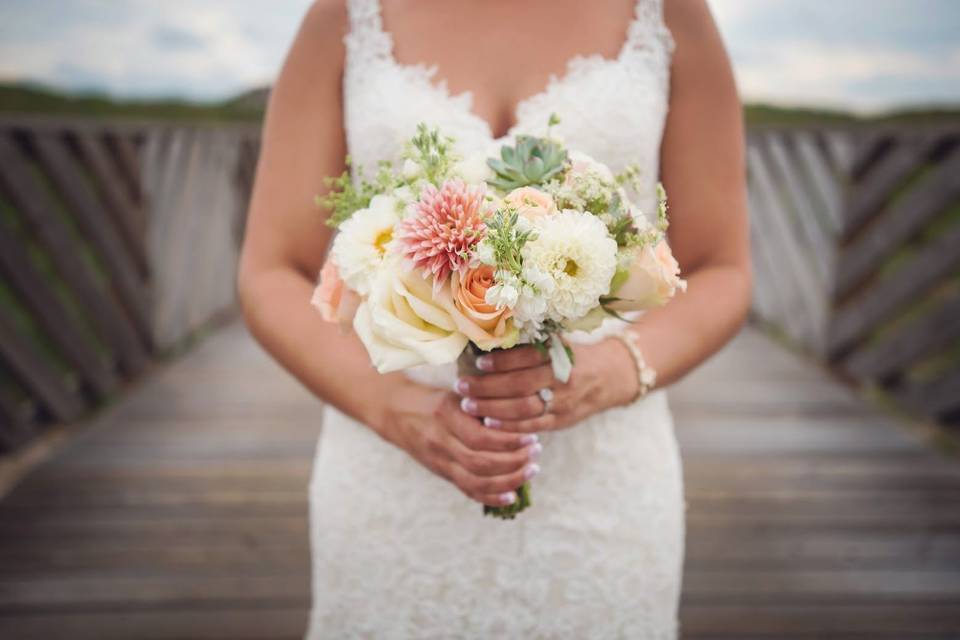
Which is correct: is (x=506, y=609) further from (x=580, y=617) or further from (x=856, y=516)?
(x=856, y=516)

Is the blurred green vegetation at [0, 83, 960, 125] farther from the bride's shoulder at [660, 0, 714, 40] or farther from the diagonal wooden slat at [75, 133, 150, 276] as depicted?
the bride's shoulder at [660, 0, 714, 40]

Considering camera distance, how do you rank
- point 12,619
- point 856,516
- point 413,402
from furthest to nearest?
point 856,516 < point 12,619 < point 413,402

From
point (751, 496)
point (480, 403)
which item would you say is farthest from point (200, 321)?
point (480, 403)

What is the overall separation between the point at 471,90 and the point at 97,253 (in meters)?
3.86

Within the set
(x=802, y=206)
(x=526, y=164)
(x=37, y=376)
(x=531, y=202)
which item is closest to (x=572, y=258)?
(x=531, y=202)

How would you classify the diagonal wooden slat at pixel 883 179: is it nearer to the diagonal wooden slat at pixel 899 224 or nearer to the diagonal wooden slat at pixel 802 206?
the diagonal wooden slat at pixel 899 224

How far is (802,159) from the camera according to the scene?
17.6 ft

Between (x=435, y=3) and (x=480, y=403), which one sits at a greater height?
(x=435, y=3)

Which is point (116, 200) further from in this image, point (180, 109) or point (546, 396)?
point (546, 396)

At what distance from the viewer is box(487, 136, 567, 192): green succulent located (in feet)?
3.44

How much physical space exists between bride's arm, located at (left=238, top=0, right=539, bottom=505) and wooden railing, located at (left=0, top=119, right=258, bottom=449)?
2.72 m

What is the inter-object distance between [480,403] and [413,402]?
188mm

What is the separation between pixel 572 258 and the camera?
0.91 meters

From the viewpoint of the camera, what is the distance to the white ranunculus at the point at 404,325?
932mm
